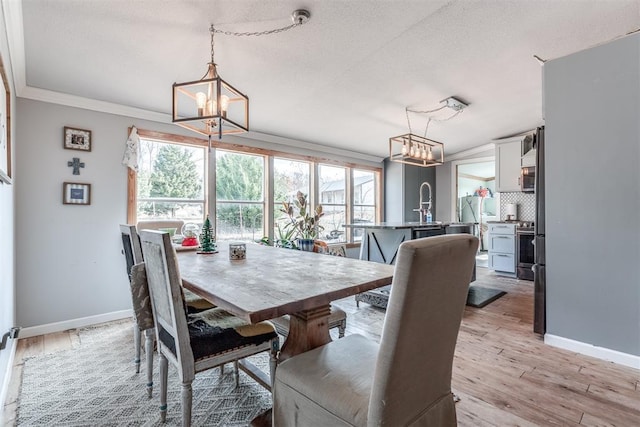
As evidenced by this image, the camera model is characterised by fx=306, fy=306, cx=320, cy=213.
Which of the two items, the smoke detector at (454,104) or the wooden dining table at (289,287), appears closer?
the wooden dining table at (289,287)

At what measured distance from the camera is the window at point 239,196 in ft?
14.0

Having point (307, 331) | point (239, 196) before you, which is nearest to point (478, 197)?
point (239, 196)

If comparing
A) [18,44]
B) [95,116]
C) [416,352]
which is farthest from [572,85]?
[95,116]

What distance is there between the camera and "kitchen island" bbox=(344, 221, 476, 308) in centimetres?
360

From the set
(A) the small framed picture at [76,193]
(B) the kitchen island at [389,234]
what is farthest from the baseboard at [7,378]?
(B) the kitchen island at [389,234]

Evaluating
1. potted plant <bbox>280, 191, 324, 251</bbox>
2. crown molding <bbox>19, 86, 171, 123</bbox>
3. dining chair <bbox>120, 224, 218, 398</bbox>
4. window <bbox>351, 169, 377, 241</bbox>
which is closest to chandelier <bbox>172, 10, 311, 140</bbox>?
dining chair <bbox>120, 224, 218, 398</bbox>

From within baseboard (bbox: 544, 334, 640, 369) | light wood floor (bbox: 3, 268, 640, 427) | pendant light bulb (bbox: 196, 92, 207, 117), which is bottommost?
light wood floor (bbox: 3, 268, 640, 427)

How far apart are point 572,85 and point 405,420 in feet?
9.39

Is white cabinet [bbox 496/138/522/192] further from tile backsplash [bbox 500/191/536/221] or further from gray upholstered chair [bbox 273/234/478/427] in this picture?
gray upholstered chair [bbox 273/234/478/427]

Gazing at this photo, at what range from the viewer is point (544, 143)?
2.64m

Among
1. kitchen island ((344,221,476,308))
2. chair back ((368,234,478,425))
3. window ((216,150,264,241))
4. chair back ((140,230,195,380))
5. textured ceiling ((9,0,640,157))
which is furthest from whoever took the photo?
window ((216,150,264,241))

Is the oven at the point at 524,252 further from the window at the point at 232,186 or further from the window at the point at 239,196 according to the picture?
the window at the point at 239,196

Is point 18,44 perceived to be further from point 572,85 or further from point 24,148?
point 572,85

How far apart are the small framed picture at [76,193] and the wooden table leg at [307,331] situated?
9.55 feet
